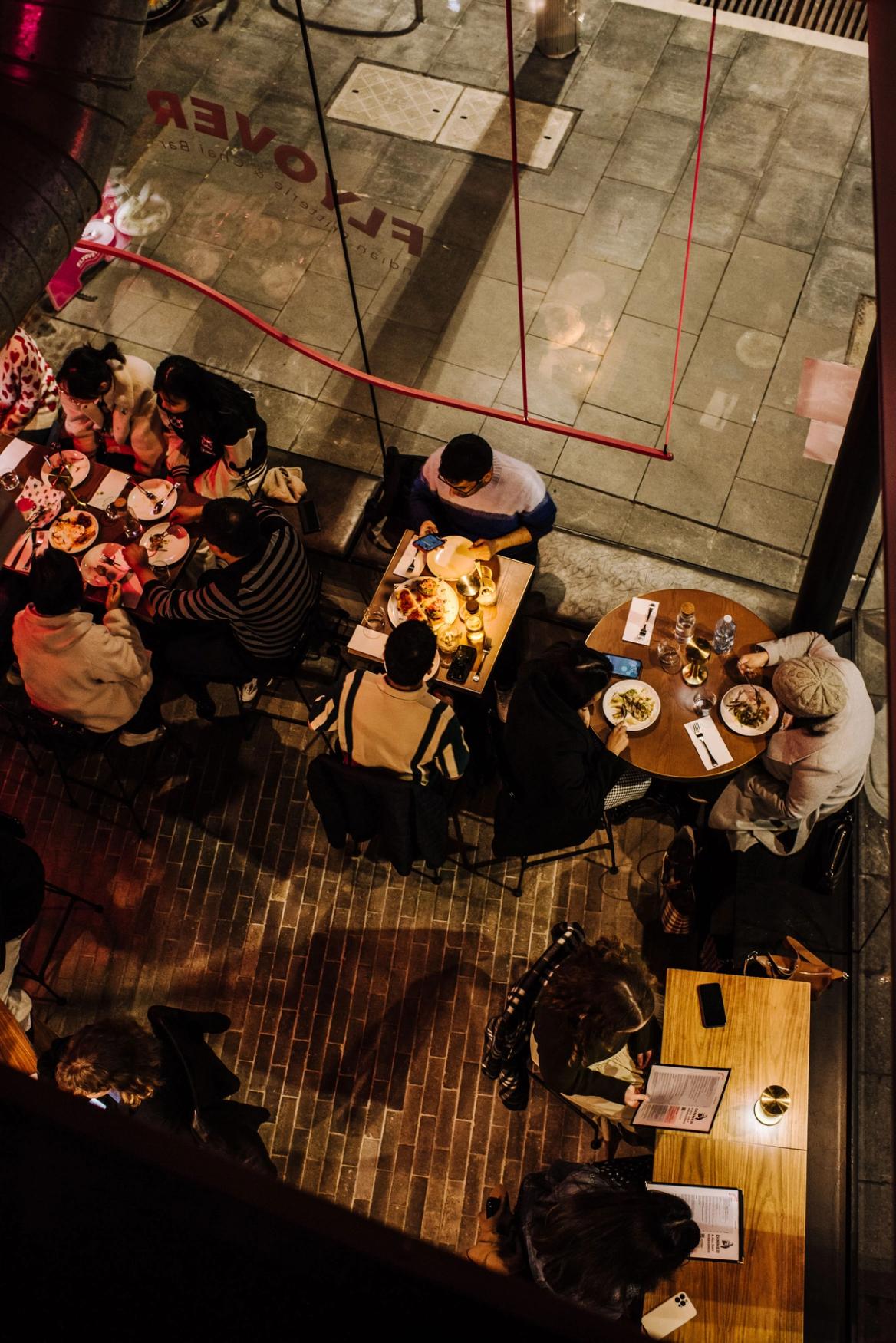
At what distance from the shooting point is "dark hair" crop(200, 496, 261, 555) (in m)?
4.77

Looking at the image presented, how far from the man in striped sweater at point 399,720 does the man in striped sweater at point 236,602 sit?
808 millimetres

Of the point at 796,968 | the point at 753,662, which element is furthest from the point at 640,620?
the point at 796,968

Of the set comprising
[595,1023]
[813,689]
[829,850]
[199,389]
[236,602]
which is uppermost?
[199,389]

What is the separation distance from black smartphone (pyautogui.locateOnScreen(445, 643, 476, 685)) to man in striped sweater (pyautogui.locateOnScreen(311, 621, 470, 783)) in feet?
1.52

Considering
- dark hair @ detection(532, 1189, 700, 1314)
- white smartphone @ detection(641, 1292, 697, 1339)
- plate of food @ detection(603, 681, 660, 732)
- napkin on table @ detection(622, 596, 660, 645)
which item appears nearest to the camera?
dark hair @ detection(532, 1189, 700, 1314)

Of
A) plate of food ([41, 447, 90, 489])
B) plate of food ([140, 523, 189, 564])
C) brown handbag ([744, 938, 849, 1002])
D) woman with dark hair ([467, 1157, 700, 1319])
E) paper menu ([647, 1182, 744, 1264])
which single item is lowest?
woman with dark hair ([467, 1157, 700, 1319])

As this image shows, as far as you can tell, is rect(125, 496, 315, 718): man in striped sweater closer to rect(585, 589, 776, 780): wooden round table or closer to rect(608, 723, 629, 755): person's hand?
rect(585, 589, 776, 780): wooden round table

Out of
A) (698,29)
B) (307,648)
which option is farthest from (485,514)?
(698,29)

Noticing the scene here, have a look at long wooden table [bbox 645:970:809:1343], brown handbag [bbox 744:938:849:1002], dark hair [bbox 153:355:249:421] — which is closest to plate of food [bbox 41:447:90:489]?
dark hair [bbox 153:355:249:421]

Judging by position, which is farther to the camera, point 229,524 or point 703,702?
point 703,702

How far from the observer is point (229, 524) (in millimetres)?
4785

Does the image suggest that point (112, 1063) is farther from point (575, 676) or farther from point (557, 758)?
point (575, 676)

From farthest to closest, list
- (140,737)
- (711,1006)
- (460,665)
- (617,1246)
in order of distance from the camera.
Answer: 1. (140,737)
2. (460,665)
3. (711,1006)
4. (617,1246)

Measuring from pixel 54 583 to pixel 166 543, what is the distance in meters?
0.92
